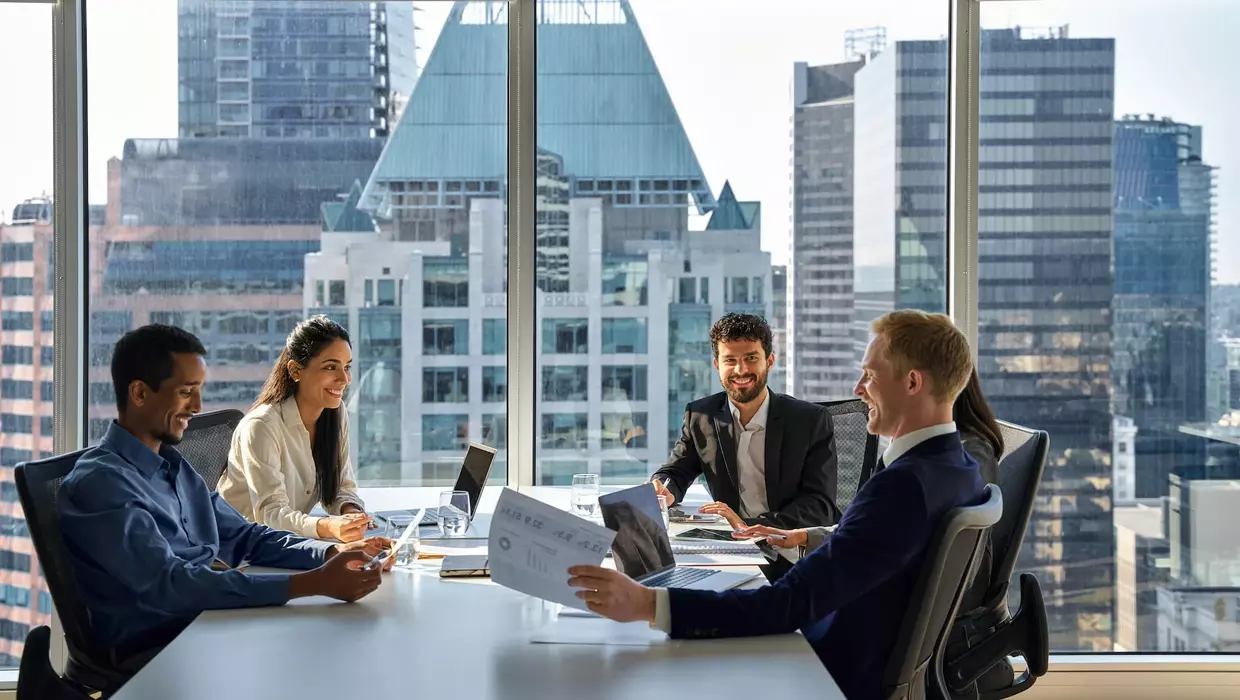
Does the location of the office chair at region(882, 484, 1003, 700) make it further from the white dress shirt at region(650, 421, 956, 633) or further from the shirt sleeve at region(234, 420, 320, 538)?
the shirt sleeve at region(234, 420, 320, 538)

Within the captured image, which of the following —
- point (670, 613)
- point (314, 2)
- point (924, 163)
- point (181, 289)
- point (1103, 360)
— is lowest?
point (670, 613)

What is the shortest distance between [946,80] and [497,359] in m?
2.12

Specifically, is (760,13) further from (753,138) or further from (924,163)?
(924,163)

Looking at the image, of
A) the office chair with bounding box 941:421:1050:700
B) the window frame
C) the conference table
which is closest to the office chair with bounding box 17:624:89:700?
the conference table

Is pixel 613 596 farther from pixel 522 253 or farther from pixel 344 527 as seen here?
pixel 522 253

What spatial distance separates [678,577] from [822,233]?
2.31m

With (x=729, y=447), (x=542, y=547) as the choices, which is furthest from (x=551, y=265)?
(x=542, y=547)

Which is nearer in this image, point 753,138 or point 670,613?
point 670,613

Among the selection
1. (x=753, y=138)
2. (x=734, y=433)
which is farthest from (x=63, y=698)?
(x=753, y=138)

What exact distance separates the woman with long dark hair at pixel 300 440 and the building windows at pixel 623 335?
1181 millimetres

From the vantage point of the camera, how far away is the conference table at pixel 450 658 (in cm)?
173

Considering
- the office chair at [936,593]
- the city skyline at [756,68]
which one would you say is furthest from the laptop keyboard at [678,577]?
the city skyline at [756,68]

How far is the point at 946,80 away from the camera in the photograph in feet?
14.3

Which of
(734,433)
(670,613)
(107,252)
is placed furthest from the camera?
(107,252)
